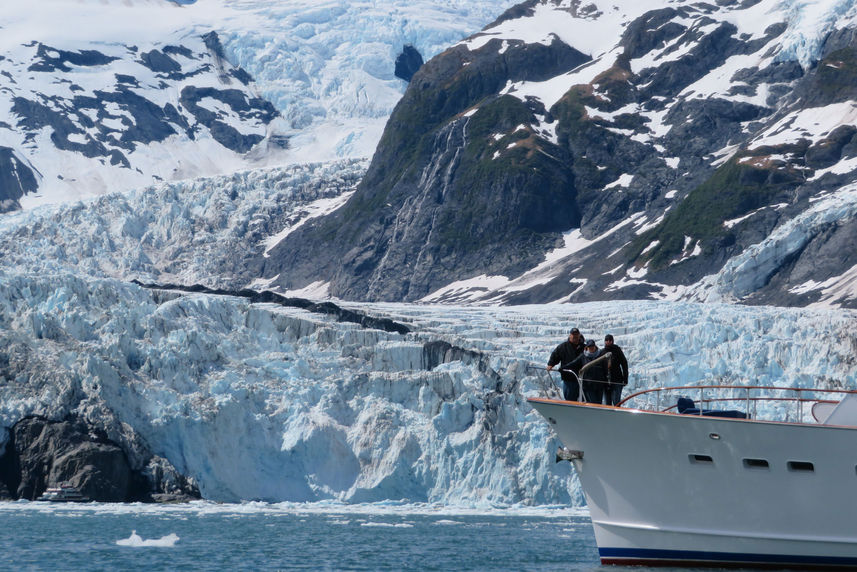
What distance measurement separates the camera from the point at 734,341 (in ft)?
221

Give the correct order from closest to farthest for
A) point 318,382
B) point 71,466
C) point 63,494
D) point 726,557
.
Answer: point 726,557 → point 63,494 → point 71,466 → point 318,382

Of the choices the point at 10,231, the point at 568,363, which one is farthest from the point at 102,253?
the point at 568,363

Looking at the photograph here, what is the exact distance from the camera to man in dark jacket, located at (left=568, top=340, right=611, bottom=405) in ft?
95.0

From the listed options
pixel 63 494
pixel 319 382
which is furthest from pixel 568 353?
pixel 319 382

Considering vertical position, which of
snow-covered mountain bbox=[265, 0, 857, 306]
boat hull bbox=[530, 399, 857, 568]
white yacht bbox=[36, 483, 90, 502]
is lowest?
white yacht bbox=[36, 483, 90, 502]

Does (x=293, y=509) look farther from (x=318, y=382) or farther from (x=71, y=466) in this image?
(x=71, y=466)

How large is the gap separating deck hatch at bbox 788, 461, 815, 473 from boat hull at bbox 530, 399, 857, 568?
0.07ft

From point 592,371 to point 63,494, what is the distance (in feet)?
110

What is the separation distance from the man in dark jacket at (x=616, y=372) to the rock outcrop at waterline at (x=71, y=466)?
31760mm

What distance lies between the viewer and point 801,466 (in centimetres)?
2794

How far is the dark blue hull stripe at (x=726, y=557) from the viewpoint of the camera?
91.6 ft

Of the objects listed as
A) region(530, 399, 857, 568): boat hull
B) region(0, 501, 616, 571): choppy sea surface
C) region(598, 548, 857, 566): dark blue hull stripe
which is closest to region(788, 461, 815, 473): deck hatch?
region(530, 399, 857, 568): boat hull

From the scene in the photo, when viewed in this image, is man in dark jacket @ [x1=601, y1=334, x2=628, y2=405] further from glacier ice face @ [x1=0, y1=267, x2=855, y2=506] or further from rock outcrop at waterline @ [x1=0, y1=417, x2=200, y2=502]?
rock outcrop at waterline @ [x1=0, y1=417, x2=200, y2=502]

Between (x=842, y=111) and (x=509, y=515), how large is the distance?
423 ft
